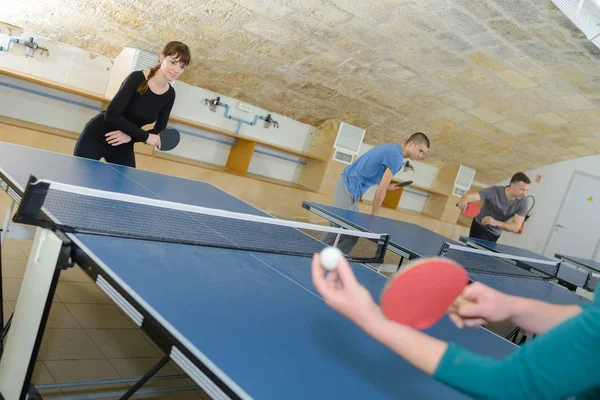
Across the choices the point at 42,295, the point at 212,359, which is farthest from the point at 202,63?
the point at 212,359

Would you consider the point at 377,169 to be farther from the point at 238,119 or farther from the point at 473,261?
the point at 238,119

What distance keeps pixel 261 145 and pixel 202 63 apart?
6.91 ft

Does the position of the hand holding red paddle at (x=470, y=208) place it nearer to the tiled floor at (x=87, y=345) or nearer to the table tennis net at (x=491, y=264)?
the table tennis net at (x=491, y=264)

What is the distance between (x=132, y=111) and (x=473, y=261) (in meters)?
2.71

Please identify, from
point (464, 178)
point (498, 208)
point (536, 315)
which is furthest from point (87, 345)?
point (464, 178)

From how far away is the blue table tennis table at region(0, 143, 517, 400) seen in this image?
1166 millimetres

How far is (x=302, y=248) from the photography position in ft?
8.66

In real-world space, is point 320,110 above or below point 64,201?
above

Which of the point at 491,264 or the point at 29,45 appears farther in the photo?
the point at 29,45

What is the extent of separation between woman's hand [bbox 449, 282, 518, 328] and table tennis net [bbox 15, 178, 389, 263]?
1.16m

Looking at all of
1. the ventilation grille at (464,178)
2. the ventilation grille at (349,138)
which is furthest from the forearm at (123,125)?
the ventilation grille at (464,178)

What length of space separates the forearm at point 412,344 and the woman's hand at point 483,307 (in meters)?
0.28

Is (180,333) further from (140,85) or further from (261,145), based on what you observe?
(261,145)

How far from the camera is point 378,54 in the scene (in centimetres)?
629
